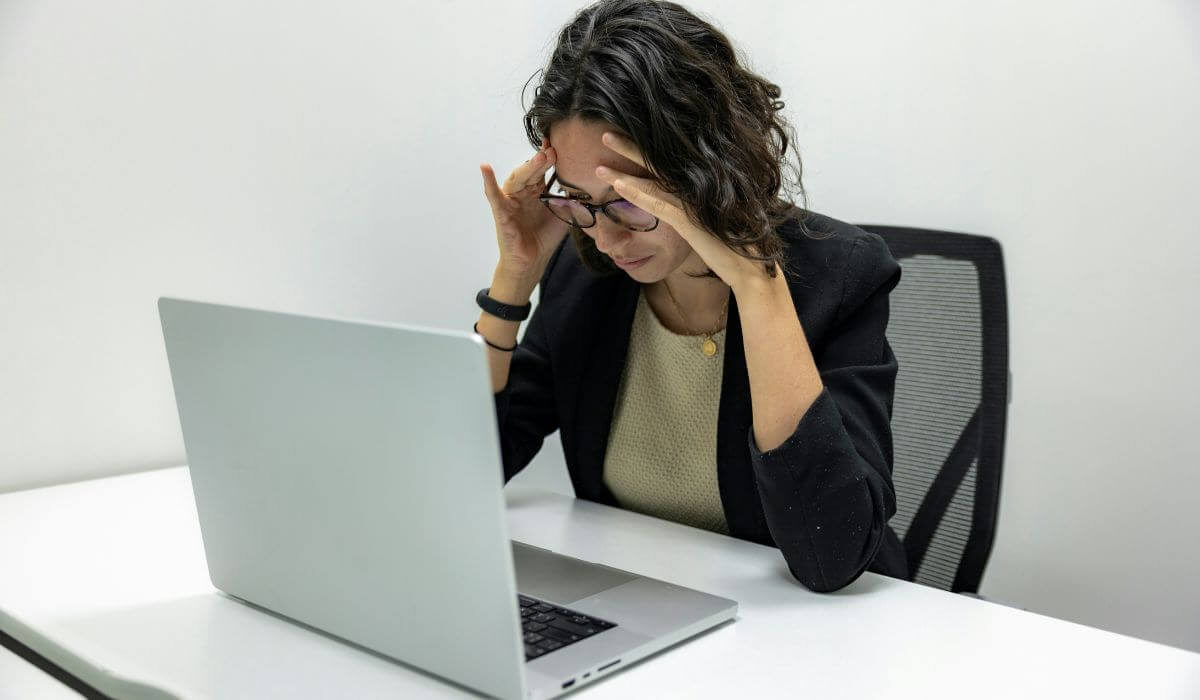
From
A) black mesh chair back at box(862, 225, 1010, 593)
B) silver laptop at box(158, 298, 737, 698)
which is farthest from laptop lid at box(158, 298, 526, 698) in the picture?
black mesh chair back at box(862, 225, 1010, 593)

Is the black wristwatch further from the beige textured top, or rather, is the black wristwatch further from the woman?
the beige textured top

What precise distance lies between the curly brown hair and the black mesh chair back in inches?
12.2

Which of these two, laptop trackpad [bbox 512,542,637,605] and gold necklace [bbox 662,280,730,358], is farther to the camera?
gold necklace [bbox 662,280,730,358]

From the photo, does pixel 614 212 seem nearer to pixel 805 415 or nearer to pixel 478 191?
pixel 805 415

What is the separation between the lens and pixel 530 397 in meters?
1.38

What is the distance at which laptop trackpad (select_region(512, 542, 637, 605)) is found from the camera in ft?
3.04

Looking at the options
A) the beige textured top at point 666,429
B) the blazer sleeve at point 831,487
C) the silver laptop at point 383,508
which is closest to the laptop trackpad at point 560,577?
the silver laptop at point 383,508

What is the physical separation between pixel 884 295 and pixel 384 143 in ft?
2.76

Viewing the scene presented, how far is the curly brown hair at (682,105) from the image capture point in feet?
3.51

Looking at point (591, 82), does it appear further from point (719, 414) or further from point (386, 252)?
point (386, 252)

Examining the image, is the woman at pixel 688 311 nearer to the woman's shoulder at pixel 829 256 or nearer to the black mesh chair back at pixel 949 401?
the woman's shoulder at pixel 829 256

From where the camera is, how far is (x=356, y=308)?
1.66 metres

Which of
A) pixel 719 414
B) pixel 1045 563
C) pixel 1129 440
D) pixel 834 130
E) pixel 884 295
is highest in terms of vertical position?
pixel 834 130

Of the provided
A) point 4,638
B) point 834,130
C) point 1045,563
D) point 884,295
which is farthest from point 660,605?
point 834,130
